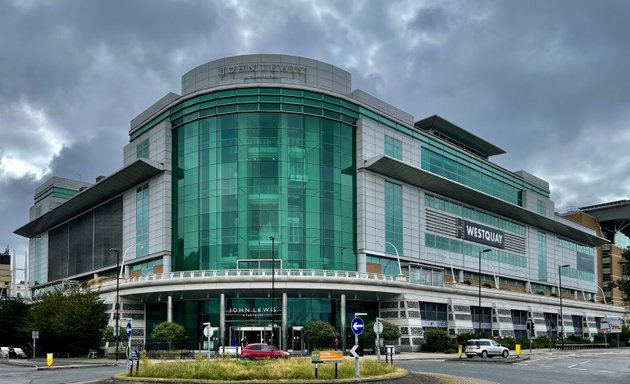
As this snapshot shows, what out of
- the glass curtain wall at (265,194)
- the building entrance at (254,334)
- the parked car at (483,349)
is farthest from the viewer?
the glass curtain wall at (265,194)

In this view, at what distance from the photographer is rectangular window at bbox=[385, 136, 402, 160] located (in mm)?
92312

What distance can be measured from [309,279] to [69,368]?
27271 millimetres

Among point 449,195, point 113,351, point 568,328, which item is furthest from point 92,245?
point 568,328

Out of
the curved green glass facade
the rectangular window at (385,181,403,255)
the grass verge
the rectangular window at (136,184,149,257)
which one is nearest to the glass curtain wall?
the curved green glass facade

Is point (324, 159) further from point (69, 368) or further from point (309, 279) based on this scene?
point (69, 368)

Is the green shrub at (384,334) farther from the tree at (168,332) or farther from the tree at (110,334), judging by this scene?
the tree at (110,334)

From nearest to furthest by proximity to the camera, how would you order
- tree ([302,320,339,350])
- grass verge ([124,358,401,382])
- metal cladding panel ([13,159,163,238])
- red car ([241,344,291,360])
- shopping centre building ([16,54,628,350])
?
grass verge ([124,358,401,382])
red car ([241,344,291,360])
tree ([302,320,339,350])
shopping centre building ([16,54,628,350])
metal cladding panel ([13,159,163,238])

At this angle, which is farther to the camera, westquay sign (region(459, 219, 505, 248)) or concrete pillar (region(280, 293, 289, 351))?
westquay sign (region(459, 219, 505, 248))

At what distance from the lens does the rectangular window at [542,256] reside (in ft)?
422

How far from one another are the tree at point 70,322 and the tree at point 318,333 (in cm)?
2419

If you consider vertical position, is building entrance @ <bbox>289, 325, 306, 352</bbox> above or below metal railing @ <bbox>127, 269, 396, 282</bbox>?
below

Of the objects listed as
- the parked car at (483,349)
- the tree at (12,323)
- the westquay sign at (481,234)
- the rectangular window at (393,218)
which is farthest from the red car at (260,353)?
the westquay sign at (481,234)

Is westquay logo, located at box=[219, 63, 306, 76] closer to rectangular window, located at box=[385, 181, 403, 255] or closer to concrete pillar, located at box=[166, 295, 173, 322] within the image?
rectangular window, located at box=[385, 181, 403, 255]

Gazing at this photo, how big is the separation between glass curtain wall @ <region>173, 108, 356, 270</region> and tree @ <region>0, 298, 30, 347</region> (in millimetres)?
23979
